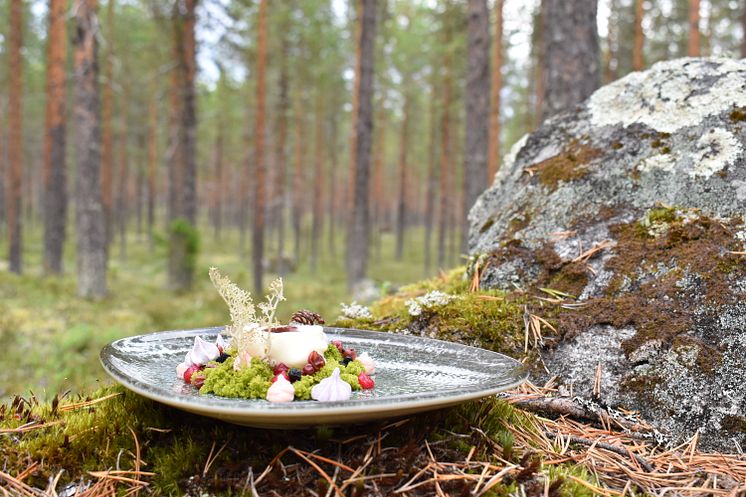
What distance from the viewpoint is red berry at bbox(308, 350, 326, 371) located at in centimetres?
166

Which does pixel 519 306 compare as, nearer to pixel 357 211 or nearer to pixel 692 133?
pixel 692 133

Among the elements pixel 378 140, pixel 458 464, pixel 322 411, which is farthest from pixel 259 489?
pixel 378 140

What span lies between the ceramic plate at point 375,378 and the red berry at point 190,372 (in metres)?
0.03

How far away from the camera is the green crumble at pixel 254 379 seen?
5.08 feet

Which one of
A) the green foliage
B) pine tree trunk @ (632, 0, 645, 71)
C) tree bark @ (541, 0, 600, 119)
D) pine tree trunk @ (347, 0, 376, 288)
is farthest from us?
pine tree trunk @ (632, 0, 645, 71)

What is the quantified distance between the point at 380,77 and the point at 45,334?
1820 centimetres

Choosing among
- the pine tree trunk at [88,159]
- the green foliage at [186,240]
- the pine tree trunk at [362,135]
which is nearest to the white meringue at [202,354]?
the pine tree trunk at [88,159]

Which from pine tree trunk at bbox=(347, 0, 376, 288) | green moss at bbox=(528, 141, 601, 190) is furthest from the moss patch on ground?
pine tree trunk at bbox=(347, 0, 376, 288)

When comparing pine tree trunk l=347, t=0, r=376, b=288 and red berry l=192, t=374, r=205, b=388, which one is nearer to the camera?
red berry l=192, t=374, r=205, b=388

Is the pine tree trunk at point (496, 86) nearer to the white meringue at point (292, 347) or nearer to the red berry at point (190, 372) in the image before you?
the white meringue at point (292, 347)

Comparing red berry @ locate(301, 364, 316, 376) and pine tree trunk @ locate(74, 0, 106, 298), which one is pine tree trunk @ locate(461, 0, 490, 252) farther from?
red berry @ locate(301, 364, 316, 376)

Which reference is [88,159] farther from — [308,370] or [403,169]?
[403,169]

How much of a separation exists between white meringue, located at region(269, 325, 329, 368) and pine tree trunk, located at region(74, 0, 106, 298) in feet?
39.1

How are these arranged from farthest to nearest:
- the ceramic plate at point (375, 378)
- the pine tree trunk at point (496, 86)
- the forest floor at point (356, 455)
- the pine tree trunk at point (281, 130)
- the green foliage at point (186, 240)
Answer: the pine tree trunk at point (281, 130) < the pine tree trunk at point (496, 86) < the green foliage at point (186, 240) < the forest floor at point (356, 455) < the ceramic plate at point (375, 378)
